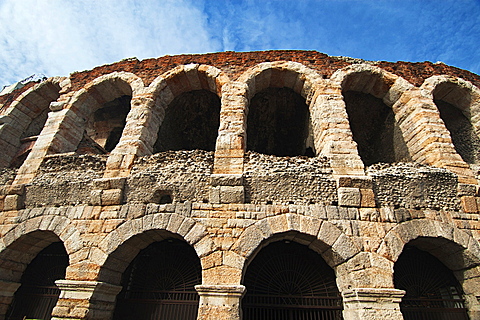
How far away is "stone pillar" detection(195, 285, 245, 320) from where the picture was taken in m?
3.55

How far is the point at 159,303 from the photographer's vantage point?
14.9 ft

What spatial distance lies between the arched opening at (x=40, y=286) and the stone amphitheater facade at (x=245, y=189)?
0.44 ft

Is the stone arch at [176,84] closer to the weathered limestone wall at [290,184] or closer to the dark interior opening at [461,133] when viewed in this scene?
the weathered limestone wall at [290,184]

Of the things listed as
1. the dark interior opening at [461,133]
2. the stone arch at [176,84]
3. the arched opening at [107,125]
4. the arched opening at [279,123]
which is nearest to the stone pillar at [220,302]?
the stone arch at [176,84]

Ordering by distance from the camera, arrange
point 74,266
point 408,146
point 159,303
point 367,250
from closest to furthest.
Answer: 1. point 367,250
2. point 74,266
3. point 159,303
4. point 408,146

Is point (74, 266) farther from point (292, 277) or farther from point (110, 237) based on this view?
point (292, 277)

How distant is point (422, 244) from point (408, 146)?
2.21m

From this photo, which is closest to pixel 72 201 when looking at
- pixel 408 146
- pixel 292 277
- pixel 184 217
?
pixel 184 217

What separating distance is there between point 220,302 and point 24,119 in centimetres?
803

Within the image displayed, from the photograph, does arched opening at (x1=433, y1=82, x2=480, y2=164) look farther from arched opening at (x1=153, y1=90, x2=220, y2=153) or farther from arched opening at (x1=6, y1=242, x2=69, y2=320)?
arched opening at (x1=6, y1=242, x2=69, y2=320)

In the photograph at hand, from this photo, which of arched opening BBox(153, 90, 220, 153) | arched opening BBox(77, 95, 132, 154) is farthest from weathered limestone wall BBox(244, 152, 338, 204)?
arched opening BBox(77, 95, 132, 154)

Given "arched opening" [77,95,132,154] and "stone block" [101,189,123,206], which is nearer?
"stone block" [101,189,123,206]

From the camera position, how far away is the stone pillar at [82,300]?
3912mm

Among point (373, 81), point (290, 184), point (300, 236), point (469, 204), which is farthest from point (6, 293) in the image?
point (373, 81)
